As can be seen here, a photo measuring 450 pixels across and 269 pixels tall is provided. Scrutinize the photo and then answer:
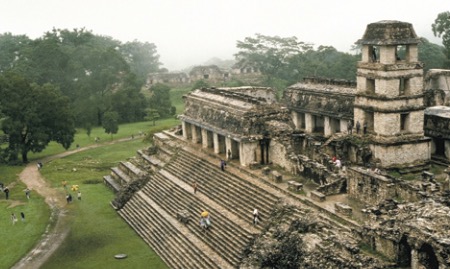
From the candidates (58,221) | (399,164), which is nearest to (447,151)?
(399,164)

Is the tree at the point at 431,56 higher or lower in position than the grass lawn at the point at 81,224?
higher

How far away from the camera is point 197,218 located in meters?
24.8

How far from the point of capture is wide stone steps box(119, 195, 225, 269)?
22312mm

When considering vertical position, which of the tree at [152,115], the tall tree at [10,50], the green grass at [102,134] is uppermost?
the tall tree at [10,50]

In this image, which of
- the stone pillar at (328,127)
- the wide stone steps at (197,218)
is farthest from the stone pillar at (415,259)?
the stone pillar at (328,127)

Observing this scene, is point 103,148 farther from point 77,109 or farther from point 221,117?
point 221,117

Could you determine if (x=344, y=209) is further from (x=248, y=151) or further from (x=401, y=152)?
(x=248, y=151)

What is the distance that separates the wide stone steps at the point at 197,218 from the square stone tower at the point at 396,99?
299 inches

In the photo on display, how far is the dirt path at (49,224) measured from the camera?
23828mm

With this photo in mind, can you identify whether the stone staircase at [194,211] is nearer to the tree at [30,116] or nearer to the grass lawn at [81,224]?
the grass lawn at [81,224]

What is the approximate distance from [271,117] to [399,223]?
11268 millimetres

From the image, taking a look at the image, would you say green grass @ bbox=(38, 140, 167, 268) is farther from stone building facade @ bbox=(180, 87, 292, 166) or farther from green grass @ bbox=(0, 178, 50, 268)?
stone building facade @ bbox=(180, 87, 292, 166)

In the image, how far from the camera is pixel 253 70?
2913 inches

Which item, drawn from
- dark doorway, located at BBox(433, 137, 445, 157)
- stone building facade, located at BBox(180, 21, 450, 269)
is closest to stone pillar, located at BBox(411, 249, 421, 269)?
stone building facade, located at BBox(180, 21, 450, 269)
